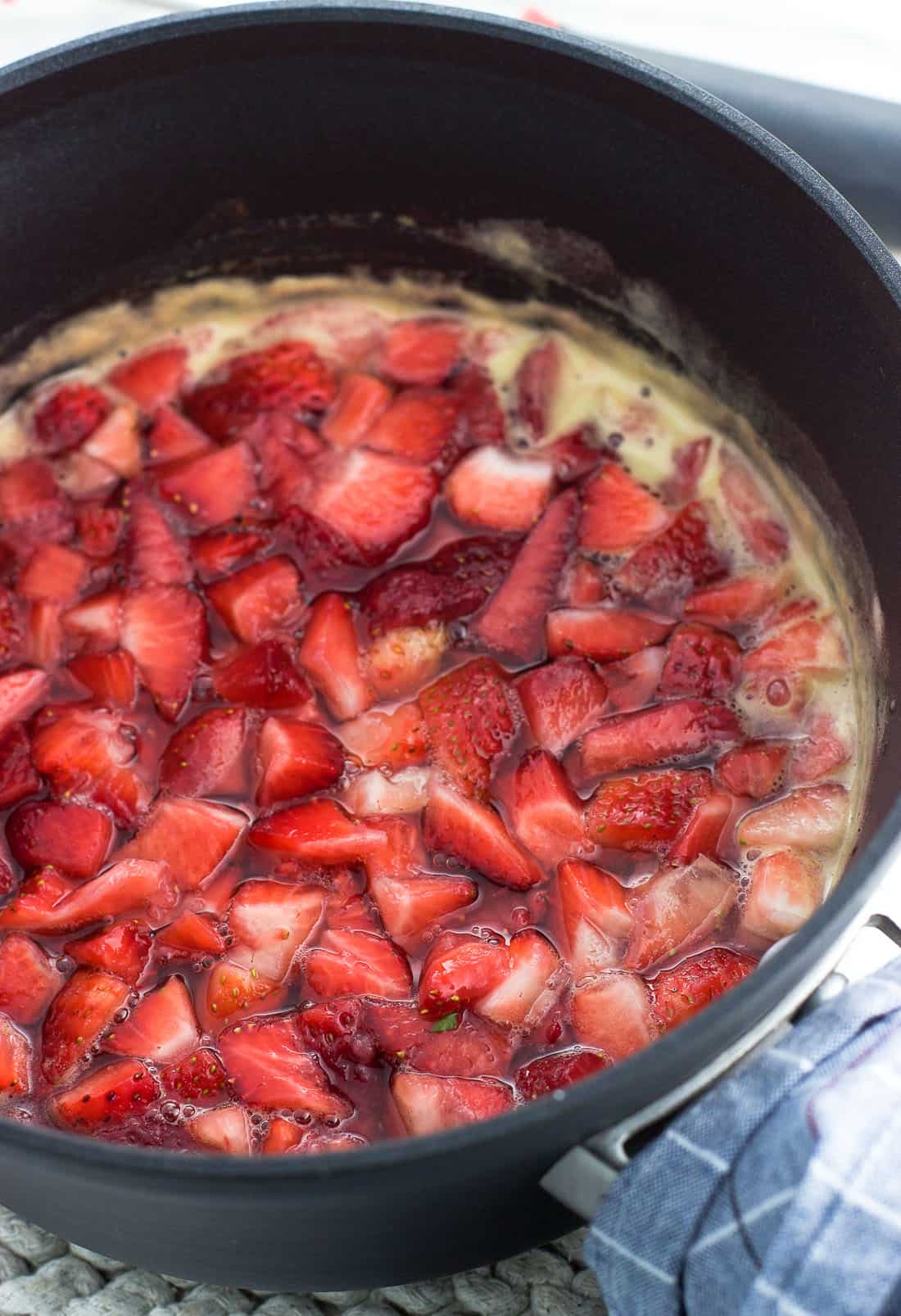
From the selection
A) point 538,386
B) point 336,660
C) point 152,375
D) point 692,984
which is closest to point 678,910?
point 692,984

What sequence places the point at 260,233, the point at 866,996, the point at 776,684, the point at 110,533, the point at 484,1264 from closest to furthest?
the point at 866,996 < the point at 484,1264 < the point at 776,684 < the point at 110,533 < the point at 260,233

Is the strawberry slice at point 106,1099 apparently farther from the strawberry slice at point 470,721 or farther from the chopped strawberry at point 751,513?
the chopped strawberry at point 751,513

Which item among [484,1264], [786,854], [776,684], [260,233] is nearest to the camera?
[484,1264]

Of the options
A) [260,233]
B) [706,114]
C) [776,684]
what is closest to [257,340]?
[260,233]

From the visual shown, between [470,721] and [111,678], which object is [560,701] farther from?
[111,678]

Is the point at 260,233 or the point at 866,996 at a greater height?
the point at 260,233

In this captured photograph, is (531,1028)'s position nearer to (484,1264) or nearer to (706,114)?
(484,1264)

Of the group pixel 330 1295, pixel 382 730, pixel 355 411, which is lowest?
pixel 330 1295
